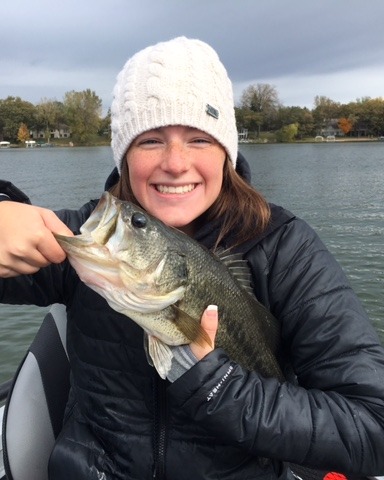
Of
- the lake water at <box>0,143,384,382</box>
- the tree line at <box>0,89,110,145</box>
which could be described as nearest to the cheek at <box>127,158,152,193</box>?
the lake water at <box>0,143,384,382</box>

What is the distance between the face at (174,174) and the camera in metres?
2.64

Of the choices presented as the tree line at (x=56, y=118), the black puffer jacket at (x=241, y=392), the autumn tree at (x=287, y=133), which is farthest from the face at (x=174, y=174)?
the autumn tree at (x=287, y=133)

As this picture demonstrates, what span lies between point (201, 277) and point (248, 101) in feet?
369

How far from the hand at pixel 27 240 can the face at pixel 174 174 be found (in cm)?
73

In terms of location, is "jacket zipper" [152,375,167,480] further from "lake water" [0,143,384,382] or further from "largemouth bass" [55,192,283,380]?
"lake water" [0,143,384,382]

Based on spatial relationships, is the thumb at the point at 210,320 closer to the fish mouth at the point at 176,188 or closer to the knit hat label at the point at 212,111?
the fish mouth at the point at 176,188

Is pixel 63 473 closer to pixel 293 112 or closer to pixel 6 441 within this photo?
pixel 6 441

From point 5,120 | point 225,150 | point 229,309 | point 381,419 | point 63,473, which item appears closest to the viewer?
point 381,419

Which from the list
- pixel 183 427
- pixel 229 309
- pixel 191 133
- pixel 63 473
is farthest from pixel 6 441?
pixel 191 133

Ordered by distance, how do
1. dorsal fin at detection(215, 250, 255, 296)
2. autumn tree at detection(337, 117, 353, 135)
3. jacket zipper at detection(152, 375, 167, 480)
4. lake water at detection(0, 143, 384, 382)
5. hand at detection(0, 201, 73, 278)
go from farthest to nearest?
autumn tree at detection(337, 117, 353, 135) < lake water at detection(0, 143, 384, 382) < dorsal fin at detection(215, 250, 255, 296) < jacket zipper at detection(152, 375, 167, 480) < hand at detection(0, 201, 73, 278)

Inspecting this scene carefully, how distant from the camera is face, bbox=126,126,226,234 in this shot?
264cm

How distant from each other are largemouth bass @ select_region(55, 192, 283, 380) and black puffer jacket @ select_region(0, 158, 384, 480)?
0.18 metres

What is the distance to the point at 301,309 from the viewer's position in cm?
242

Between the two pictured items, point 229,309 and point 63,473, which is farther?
point 63,473
